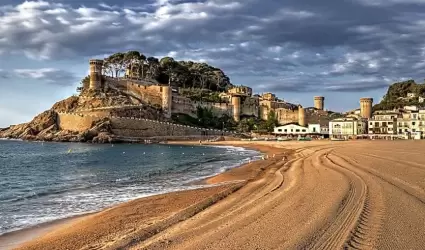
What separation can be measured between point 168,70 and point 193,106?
2338 centimetres

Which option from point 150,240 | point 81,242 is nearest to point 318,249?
point 150,240

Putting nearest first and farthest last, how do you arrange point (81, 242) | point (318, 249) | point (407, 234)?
point (318, 249)
point (407, 234)
point (81, 242)

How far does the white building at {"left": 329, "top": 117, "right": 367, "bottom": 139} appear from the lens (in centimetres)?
8806

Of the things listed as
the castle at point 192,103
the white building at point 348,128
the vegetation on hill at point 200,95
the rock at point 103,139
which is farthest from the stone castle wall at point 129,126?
the white building at point 348,128

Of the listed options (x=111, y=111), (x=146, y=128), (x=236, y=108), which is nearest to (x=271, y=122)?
(x=236, y=108)

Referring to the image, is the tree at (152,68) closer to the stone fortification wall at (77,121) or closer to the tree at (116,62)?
the tree at (116,62)

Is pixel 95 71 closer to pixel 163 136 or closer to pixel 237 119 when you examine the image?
pixel 163 136

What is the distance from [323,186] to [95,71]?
87.3 metres

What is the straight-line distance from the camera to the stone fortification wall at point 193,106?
102m

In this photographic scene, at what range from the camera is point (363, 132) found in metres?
88.6

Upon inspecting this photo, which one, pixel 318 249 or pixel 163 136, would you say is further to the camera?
pixel 163 136

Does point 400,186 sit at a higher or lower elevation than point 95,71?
lower

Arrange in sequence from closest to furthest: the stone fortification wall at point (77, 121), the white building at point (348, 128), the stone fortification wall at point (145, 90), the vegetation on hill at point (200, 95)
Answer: the stone fortification wall at point (77, 121) < the white building at point (348, 128) < the stone fortification wall at point (145, 90) < the vegetation on hill at point (200, 95)

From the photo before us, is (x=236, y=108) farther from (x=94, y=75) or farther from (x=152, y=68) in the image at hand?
(x=94, y=75)
